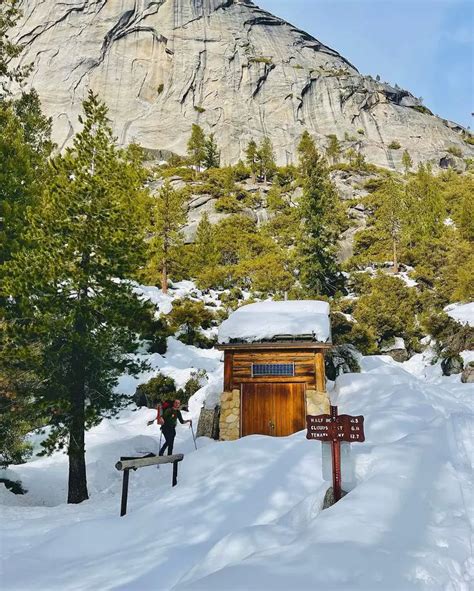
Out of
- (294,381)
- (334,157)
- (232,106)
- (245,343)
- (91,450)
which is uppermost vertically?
(232,106)

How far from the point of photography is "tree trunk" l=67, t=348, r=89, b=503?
1205cm

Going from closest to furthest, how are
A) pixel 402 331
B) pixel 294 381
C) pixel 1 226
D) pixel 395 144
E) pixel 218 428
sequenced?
1. pixel 1 226
2. pixel 294 381
3. pixel 218 428
4. pixel 402 331
5. pixel 395 144

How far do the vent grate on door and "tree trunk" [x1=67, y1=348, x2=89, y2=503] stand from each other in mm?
6464

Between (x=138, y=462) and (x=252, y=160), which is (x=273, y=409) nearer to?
(x=138, y=462)

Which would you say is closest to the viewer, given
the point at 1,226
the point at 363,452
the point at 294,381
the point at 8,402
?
the point at 363,452

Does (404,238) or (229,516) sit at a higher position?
(404,238)

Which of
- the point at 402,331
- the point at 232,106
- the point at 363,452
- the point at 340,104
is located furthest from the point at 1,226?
the point at 340,104

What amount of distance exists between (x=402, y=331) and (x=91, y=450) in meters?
24.1

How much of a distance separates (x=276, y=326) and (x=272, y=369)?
5.31 feet

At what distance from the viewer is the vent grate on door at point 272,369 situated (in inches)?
636

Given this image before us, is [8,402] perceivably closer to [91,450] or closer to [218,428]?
[91,450]

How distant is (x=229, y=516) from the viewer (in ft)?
24.6

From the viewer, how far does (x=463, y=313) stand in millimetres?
30297

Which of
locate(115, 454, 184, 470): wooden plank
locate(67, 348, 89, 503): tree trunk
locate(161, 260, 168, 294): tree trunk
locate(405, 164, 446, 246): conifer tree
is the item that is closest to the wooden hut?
locate(67, 348, 89, 503): tree trunk
